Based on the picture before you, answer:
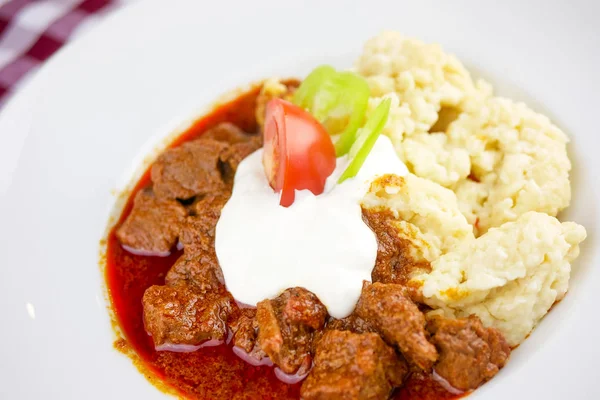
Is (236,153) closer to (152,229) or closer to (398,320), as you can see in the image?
(152,229)

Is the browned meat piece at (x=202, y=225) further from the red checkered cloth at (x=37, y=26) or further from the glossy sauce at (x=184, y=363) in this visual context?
the red checkered cloth at (x=37, y=26)

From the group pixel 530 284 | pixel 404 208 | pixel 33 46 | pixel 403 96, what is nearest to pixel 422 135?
pixel 403 96

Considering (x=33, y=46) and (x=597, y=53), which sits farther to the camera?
(x=33, y=46)

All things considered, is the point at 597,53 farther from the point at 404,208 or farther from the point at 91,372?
the point at 91,372

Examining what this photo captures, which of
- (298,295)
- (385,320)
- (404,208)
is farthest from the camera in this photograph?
(404,208)

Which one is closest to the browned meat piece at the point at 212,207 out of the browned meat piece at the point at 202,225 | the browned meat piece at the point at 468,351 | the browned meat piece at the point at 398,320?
the browned meat piece at the point at 202,225

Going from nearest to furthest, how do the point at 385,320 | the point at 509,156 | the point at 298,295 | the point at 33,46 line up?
the point at 385,320 → the point at 298,295 → the point at 509,156 → the point at 33,46
